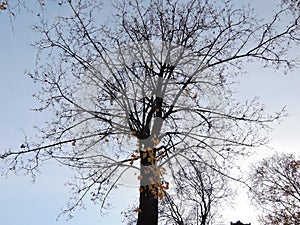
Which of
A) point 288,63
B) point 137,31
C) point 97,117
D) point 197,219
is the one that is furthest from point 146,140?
point 197,219

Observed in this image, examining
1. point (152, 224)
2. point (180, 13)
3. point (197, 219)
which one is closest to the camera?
point (152, 224)

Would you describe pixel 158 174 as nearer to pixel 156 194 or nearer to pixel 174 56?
pixel 156 194

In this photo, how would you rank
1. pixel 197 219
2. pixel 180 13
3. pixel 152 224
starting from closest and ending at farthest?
pixel 152 224 < pixel 180 13 < pixel 197 219

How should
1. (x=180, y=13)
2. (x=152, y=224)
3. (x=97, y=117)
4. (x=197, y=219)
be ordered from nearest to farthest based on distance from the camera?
(x=152, y=224), (x=97, y=117), (x=180, y=13), (x=197, y=219)

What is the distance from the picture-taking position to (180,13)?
288 inches

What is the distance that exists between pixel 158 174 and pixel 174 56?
9.44 feet

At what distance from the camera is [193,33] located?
24.0 feet

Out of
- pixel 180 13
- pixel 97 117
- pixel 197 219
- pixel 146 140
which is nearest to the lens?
pixel 146 140

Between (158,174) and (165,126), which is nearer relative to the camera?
(158,174)

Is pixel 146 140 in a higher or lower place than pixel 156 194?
higher

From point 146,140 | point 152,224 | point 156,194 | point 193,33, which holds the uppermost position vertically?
point 193,33

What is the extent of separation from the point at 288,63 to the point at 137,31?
3.56 meters

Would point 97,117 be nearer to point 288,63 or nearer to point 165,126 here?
point 165,126

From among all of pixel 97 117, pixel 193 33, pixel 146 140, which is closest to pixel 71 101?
pixel 97 117
